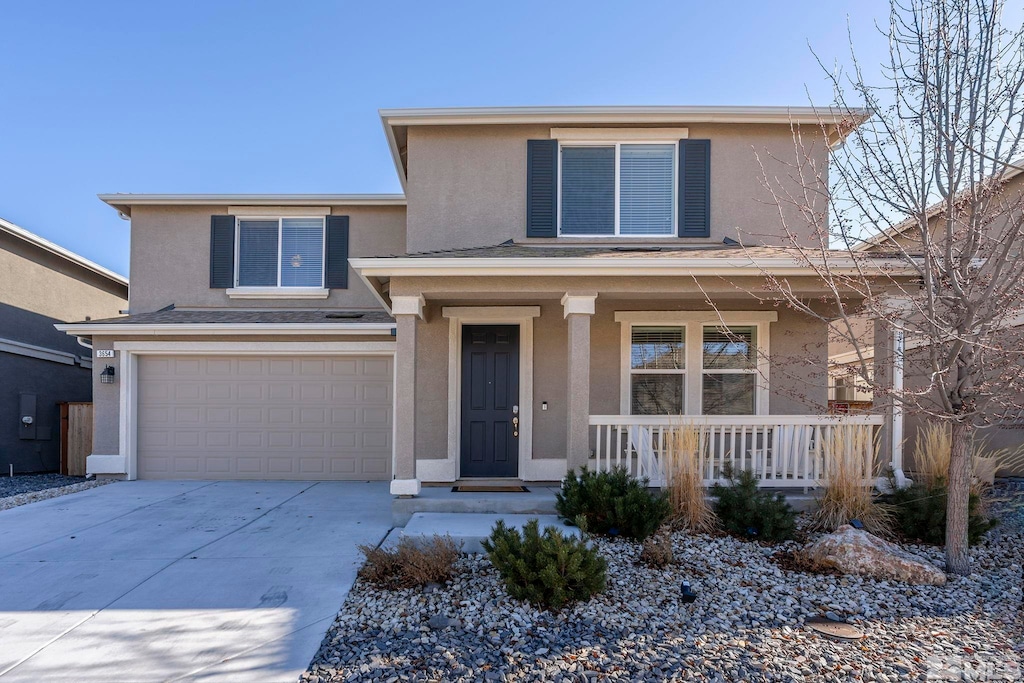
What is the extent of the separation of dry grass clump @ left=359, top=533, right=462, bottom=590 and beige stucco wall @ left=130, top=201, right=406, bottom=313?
20.5 feet

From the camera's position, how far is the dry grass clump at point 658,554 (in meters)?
4.75

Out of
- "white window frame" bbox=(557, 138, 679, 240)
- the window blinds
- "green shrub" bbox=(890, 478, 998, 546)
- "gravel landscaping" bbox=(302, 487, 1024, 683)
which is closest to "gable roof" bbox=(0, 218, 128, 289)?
"white window frame" bbox=(557, 138, 679, 240)

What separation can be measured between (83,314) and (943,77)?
50.7ft

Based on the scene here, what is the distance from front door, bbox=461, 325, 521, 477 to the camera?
800 cm

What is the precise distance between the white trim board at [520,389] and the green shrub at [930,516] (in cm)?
382

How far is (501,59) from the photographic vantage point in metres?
11.9

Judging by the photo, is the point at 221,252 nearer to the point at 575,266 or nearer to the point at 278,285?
the point at 278,285

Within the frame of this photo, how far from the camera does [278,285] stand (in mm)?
10297

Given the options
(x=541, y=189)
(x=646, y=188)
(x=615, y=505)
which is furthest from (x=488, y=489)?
(x=646, y=188)

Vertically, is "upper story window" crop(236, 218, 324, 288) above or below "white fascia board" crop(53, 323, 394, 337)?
above

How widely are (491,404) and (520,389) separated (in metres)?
0.46

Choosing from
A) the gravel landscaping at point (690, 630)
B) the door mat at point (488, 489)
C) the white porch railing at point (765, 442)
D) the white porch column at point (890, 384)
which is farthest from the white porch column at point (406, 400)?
the white porch column at point (890, 384)

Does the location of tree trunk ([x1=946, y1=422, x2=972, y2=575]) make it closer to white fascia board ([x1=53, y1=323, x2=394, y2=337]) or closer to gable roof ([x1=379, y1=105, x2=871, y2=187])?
gable roof ([x1=379, y1=105, x2=871, y2=187])

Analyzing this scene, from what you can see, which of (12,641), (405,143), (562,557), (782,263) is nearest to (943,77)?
(782,263)
